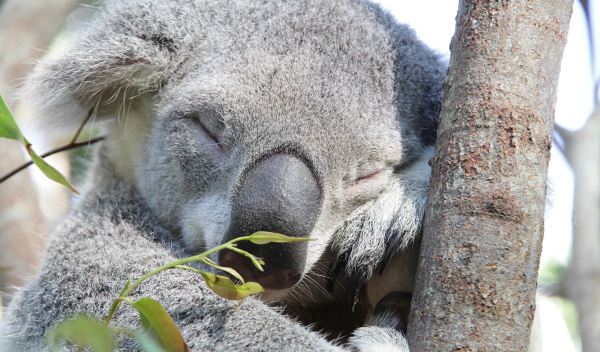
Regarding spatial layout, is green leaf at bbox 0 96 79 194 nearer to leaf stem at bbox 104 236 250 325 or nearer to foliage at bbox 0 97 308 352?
foliage at bbox 0 97 308 352

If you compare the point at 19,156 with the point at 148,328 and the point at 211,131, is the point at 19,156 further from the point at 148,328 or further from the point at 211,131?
the point at 148,328

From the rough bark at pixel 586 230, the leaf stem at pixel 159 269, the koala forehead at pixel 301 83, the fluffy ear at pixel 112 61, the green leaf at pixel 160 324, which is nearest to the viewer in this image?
the green leaf at pixel 160 324

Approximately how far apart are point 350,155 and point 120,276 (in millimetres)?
903

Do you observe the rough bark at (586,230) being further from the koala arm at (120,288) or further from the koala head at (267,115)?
the koala arm at (120,288)

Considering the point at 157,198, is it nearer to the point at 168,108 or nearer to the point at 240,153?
the point at 168,108

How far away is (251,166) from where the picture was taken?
7.61 feet

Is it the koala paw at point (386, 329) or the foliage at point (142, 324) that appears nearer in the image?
the foliage at point (142, 324)

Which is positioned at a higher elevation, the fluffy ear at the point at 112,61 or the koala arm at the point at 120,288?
the fluffy ear at the point at 112,61

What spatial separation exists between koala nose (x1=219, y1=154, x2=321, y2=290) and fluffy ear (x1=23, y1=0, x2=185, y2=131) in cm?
83

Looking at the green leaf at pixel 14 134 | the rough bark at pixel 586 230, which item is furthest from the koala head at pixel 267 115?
the rough bark at pixel 586 230

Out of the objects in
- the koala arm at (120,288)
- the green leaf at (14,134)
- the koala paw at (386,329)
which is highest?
the green leaf at (14,134)

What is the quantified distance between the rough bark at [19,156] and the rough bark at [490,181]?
3.06 metres

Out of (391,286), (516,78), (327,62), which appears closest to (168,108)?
(327,62)

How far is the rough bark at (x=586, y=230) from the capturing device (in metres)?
4.80
